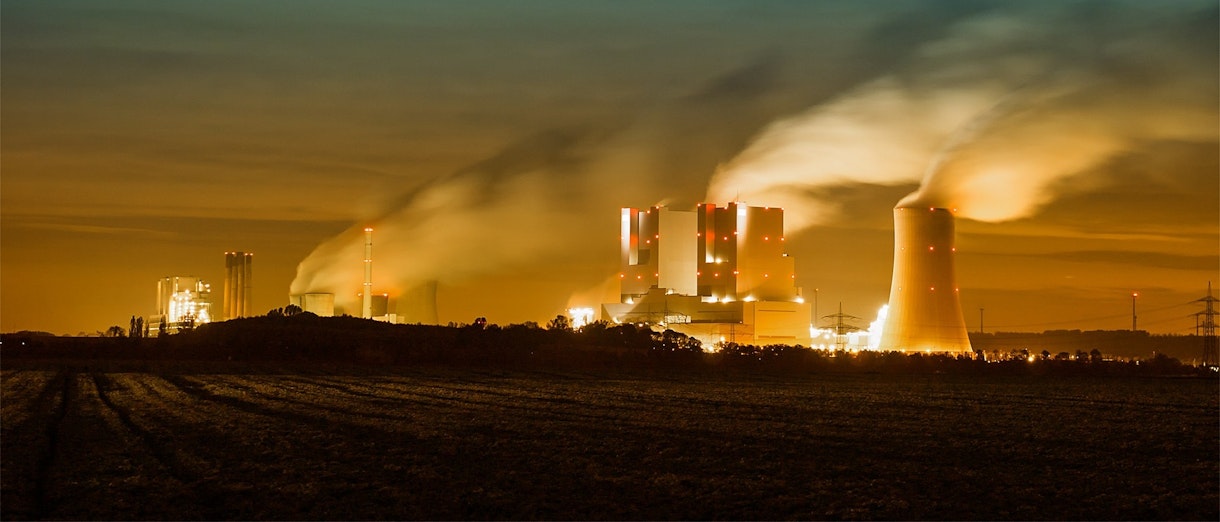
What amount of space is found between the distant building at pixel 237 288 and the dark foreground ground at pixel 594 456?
54.5 m

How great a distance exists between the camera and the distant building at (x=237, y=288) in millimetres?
84312

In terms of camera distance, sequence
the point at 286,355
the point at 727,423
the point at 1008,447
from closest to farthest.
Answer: the point at 1008,447 → the point at 727,423 → the point at 286,355

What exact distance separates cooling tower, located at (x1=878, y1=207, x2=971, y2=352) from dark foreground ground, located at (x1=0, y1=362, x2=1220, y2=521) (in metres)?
23.3

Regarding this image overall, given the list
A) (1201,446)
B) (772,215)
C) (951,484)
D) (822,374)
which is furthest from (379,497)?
(772,215)

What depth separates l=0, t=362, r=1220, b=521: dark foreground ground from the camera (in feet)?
40.2

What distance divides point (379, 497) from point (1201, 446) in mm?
13146

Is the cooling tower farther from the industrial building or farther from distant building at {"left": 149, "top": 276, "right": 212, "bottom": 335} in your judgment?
distant building at {"left": 149, "top": 276, "right": 212, "bottom": 335}

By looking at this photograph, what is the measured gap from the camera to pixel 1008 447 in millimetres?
18109

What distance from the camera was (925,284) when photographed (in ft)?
177

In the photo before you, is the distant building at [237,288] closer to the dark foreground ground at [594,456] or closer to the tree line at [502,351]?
the tree line at [502,351]

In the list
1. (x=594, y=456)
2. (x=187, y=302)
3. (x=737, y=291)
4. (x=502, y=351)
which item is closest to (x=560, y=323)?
(x=737, y=291)

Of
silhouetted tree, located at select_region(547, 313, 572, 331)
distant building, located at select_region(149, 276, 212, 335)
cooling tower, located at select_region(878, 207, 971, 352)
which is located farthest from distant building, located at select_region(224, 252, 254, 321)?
cooling tower, located at select_region(878, 207, 971, 352)

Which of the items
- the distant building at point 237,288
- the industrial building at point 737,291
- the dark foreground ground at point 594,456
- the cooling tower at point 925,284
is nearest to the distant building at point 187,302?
the distant building at point 237,288

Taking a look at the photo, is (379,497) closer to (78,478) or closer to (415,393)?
(78,478)
